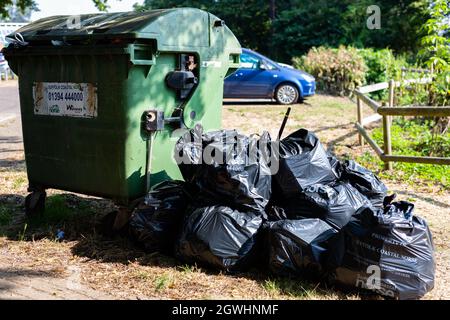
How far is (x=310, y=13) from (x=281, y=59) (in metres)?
2.49

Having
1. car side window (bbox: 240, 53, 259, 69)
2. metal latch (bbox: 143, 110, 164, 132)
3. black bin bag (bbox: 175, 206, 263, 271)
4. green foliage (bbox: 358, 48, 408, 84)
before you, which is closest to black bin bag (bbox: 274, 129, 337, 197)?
black bin bag (bbox: 175, 206, 263, 271)

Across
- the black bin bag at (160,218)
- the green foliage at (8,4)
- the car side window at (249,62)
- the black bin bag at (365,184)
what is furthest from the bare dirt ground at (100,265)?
the car side window at (249,62)

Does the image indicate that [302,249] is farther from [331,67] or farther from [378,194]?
[331,67]

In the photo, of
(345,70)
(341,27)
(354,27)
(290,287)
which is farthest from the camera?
(354,27)

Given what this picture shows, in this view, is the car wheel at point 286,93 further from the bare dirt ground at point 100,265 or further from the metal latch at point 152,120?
the metal latch at point 152,120

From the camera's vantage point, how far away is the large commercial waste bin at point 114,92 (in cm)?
440

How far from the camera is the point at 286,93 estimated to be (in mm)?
14516

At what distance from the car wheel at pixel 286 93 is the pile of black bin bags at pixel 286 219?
33.0ft

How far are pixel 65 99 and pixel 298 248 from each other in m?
2.31

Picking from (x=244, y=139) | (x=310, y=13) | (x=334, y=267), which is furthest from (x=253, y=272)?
(x=310, y=13)

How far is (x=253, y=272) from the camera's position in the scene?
4.01 m

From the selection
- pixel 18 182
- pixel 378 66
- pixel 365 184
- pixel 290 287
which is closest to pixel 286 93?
pixel 378 66

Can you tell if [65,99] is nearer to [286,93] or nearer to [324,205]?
[324,205]

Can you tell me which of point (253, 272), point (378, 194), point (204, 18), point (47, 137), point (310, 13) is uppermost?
point (310, 13)
